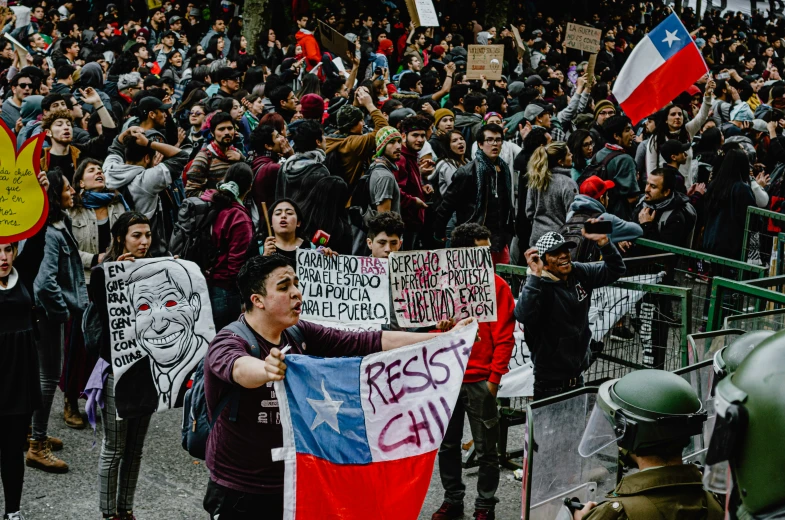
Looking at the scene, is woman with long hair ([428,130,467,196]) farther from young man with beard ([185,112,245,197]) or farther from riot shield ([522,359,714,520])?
riot shield ([522,359,714,520])

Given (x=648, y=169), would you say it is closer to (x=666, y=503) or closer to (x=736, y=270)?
(x=736, y=270)

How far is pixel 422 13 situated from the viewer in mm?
15648

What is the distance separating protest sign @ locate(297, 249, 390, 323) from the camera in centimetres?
650

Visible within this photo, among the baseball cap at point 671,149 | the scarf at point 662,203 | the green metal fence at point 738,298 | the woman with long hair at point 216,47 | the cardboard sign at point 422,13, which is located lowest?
the green metal fence at point 738,298

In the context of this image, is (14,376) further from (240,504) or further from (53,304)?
(240,504)

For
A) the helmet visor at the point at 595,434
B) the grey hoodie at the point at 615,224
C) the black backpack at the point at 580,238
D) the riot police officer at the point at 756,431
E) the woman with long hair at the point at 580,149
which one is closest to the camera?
the riot police officer at the point at 756,431

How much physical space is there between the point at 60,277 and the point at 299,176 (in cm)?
246

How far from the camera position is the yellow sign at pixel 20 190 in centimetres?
563

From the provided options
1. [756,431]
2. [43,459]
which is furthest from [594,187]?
[756,431]

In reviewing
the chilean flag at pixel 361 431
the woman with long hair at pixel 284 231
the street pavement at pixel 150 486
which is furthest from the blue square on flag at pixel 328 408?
the woman with long hair at pixel 284 231

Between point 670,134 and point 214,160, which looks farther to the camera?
point 670,134

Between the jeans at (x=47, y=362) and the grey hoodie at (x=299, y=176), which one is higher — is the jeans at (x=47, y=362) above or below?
below

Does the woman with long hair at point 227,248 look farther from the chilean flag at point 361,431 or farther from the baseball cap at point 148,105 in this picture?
the chilean flag at point 361,431

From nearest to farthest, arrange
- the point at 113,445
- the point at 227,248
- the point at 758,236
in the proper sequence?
the point at 113,445 < the point at 227,248 < the point at 758,236
